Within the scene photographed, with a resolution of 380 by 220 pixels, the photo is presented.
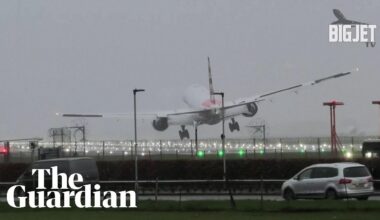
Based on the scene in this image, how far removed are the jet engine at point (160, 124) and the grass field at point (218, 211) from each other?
8596 centimetres

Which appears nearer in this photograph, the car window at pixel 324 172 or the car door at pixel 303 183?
the car window at pixel 324 172

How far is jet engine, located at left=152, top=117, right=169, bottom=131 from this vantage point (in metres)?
116

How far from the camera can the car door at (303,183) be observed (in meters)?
32.7

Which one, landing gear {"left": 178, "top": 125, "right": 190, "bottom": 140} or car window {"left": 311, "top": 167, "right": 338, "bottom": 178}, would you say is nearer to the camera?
car window {"left": 311, "top": 167, "right": 338, "bottom": 178}

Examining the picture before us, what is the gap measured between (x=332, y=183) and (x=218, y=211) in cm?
606

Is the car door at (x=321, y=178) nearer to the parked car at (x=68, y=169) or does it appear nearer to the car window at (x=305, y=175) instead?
the car window at (x=305, y=175)

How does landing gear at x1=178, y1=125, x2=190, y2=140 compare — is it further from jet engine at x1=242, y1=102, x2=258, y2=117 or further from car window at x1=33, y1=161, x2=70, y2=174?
car window at x1=33, y1=161, x2=70, y2=174

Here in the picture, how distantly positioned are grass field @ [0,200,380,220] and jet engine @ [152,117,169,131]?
86.0m

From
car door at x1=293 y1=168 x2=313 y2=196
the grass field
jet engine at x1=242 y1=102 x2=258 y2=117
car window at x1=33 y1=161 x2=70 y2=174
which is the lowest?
the grass field

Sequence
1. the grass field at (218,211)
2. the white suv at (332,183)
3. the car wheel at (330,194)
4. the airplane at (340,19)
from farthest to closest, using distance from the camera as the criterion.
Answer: the airplane at (340,19)
the car wheel at (330,194)
the white suv at (332,183)
the grass field at (218,211)

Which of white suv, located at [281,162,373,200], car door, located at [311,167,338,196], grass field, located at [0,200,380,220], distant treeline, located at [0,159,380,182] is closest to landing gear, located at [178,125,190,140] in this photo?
distant treeline, located at [0,159,380,182]

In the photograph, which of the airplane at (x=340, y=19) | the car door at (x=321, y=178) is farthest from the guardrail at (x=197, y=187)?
the airplane at (x=340, y=19)

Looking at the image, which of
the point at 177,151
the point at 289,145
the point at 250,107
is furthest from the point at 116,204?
the point at 250,107

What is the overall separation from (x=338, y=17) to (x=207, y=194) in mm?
66089
